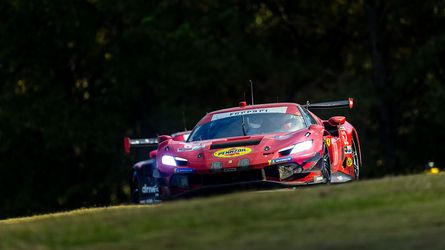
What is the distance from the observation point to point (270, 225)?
9.49m

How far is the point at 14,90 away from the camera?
43250 mm

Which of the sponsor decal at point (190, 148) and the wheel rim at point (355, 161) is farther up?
the sponsor decal at point (190, 148)

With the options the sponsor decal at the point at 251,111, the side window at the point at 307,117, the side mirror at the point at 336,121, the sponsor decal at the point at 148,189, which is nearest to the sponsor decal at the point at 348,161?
the side mirror at the point at 336,121

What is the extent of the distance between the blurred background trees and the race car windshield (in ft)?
68.7

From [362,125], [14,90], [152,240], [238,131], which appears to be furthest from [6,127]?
[152,240]

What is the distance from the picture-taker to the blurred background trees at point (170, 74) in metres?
40.2

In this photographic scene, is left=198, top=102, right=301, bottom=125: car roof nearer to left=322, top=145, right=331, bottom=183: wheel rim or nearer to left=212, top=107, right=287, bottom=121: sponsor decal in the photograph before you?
left=212, top=107, right=287, bottom=121: sponsor decal

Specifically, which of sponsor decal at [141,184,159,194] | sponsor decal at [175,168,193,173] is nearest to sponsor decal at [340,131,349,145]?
sponsor decal at [175,168,193,173]

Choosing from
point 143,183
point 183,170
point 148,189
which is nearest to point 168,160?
point 183,170

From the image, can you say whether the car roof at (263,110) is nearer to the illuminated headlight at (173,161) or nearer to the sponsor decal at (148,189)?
the illuminated headlight at (173,161)

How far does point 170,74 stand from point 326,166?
25.2m

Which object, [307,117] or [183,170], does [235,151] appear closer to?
[183,170]

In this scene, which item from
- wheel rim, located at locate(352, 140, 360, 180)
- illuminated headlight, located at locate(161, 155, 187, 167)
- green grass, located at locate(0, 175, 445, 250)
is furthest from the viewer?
wheel rim, located at locate(352, 140, 360, 180)

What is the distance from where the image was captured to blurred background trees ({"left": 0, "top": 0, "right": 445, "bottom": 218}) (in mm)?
40156
